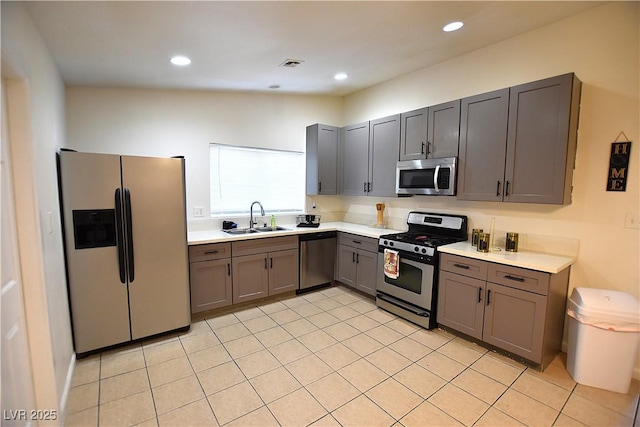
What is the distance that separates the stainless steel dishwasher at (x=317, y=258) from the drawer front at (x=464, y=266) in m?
1.59

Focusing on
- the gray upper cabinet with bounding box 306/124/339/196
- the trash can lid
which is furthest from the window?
the trash can lid

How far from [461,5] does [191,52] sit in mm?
2110

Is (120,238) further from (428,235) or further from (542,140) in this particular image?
(542,140)

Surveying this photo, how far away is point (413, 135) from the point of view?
11.1 ft

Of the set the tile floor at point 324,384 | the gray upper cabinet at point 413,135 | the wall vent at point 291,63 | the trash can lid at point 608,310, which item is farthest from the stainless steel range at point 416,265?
the wall vent at point 291,63

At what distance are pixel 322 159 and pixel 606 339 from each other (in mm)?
3353

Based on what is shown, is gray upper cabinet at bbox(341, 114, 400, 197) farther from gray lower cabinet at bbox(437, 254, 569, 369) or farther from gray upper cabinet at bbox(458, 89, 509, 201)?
gray lower cabinet at bbox(437, 254, 569, 369)

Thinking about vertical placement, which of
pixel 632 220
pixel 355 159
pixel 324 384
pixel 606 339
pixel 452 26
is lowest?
pixel 324 384

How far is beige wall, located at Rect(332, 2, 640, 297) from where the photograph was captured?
7.44 feet

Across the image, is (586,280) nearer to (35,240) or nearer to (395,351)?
(395,351)

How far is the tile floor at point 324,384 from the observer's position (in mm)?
1919

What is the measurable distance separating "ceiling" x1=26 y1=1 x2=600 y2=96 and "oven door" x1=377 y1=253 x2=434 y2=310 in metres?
2.11

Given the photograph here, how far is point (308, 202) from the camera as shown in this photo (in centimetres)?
458

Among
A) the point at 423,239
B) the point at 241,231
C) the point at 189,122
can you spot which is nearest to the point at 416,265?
the point at 423,239
